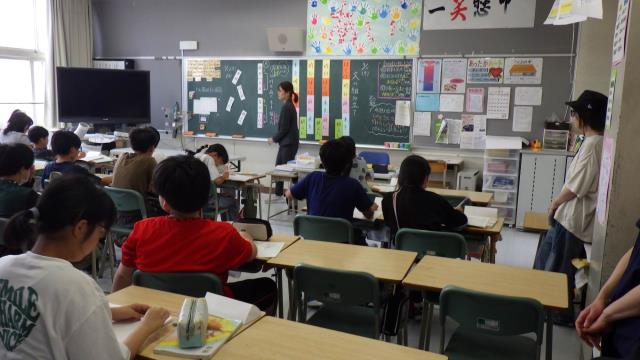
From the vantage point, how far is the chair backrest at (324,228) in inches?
123

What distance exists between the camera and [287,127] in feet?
22.0

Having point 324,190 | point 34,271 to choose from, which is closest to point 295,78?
point 324,190

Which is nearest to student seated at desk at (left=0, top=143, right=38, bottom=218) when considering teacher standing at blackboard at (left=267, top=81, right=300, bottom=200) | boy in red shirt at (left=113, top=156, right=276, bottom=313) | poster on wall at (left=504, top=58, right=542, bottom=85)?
boy in red shirt at (left=113, top=156, right=276, bottom=313)

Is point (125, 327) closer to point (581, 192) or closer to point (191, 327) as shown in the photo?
point (191, 327)

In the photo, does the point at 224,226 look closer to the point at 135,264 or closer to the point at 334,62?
the point at 135,264

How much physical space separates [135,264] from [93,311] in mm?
941

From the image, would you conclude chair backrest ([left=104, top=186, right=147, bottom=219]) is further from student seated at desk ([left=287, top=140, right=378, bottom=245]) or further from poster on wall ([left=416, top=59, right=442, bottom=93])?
poster on wall ([left=416, top=59, right=442, bottom=93])

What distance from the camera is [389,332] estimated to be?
2.58 meters

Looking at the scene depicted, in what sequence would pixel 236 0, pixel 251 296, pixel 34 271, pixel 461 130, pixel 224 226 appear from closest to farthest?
pixel 34 271
pixel 224 226
pixel 251 296
pixel 461 130
pixel 236 0

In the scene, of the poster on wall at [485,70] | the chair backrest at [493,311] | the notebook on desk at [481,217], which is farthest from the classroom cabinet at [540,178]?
the chair backrest at [493,311]

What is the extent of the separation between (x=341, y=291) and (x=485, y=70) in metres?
4.83

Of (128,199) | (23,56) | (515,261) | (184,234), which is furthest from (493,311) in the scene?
(23,56)

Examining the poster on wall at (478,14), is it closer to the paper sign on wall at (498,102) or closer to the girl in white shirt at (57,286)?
the paper sign on wall at (498,102)

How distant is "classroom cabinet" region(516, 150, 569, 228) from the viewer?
18.9ft
